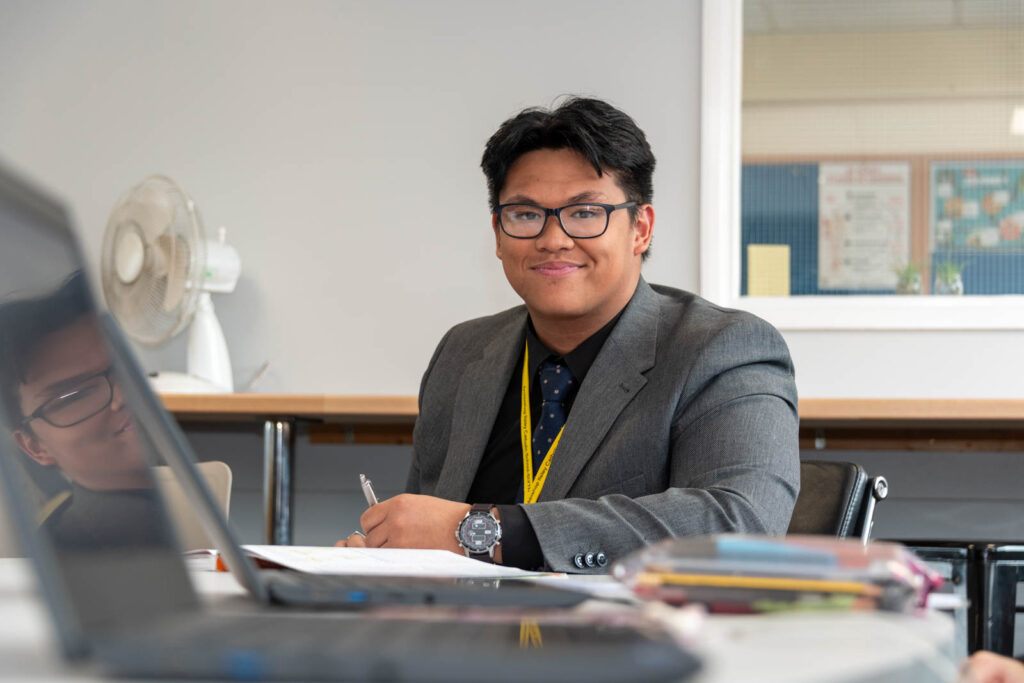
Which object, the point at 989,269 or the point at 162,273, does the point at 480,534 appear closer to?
the point at 162,273

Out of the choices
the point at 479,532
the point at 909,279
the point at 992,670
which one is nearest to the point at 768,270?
the point at 909,279

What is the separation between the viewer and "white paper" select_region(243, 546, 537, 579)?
0.86m

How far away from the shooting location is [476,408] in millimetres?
1923

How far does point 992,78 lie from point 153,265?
2571mm

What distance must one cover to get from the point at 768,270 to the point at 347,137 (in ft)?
4.74

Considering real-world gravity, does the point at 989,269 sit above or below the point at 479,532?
above

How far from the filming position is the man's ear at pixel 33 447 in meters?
0.54

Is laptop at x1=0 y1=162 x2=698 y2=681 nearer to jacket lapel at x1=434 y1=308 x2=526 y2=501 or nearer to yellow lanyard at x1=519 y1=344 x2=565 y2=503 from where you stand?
yellow lanyard at x1=519 y1=344 x2=565 y2=503

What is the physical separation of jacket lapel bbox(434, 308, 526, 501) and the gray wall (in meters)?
1.48

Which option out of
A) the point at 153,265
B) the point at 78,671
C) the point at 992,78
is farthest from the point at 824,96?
the point at 78,671

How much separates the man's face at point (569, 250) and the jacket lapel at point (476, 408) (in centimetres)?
12

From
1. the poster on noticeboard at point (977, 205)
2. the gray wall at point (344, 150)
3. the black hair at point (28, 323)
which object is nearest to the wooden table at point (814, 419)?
the gray wall at point (344, 150)

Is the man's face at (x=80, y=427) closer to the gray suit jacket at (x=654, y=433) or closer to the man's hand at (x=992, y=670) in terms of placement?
the man's hand at (x=992, y=670)

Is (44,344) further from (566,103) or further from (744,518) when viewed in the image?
(566,103)
